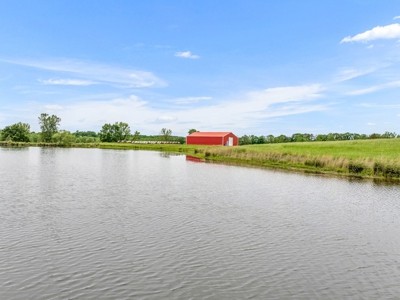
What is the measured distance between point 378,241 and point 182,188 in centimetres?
1641

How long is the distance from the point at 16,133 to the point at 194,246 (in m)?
170

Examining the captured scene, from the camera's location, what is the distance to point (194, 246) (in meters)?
13.3

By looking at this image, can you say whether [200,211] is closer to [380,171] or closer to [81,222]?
[81,222]

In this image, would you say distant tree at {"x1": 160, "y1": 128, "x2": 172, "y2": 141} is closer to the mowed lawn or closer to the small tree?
the small tree

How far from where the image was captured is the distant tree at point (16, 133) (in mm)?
156875

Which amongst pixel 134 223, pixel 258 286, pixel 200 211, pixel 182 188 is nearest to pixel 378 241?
pixel 258 286

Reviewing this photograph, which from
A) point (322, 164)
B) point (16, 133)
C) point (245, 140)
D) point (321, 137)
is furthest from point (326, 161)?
point (16, 133)

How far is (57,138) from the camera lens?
6058 inches

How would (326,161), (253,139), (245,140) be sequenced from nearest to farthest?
(326,161), (253,139), (245,140)

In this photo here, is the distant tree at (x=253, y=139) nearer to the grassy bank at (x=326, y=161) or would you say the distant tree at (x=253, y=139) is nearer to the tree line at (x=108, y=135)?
the tree line at (x=108, y=135)

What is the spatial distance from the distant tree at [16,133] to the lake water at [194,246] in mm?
150689

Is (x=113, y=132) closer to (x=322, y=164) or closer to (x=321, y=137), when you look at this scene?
(x=321, y=137)

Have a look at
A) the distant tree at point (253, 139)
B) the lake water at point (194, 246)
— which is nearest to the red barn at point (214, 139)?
the distant tree at point (253, 139)

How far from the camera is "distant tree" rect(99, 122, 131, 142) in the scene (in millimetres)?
172750
